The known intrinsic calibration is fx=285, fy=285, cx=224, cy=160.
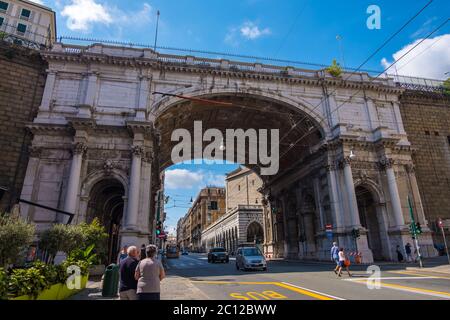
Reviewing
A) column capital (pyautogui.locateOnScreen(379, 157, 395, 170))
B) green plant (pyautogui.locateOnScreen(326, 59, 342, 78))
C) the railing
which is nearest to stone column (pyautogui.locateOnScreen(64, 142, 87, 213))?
the railing

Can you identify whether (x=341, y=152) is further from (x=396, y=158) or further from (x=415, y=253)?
(x=415, y=253)

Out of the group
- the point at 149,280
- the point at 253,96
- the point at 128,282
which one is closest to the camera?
the point at 149,280

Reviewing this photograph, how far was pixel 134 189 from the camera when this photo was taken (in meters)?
20.5

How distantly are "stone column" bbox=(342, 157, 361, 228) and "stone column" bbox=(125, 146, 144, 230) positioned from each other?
16799 mm

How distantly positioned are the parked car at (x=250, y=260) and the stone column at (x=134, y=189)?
7653 millimetres

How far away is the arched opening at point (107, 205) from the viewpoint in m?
22.2

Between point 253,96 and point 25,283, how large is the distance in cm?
2281

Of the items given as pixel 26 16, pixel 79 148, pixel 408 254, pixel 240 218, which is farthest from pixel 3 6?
pixel 408 254

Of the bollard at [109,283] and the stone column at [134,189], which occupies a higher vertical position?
the stone column at [134,189]

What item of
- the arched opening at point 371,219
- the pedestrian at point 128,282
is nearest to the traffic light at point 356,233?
the arched opening at point 371,219

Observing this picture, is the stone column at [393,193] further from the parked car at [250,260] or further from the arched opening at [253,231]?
the arched opening at [253,231]

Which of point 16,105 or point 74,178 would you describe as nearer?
point 74,178

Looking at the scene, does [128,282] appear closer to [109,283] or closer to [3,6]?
[109,283]
